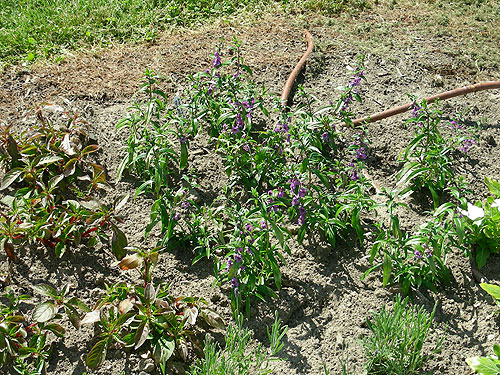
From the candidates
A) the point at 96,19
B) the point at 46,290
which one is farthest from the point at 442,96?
the point at 96,19

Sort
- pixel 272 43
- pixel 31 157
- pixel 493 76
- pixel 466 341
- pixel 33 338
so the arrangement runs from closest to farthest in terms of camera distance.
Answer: pixel 33 338, pixel 466 341, pixel 31 157, pixel 493 76, pixel 272 43

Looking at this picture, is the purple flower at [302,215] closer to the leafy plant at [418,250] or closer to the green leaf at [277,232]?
the green leaf at [277,232]

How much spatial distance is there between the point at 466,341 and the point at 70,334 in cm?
222

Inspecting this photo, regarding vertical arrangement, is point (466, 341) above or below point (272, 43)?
below

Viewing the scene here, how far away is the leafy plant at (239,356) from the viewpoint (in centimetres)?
300

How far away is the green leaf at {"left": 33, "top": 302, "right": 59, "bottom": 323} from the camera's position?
10.5 ft

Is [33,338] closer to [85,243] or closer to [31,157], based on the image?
[85,243]

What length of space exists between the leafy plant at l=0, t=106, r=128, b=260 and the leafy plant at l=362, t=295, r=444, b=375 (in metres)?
1.54

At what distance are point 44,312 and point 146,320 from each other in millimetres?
542

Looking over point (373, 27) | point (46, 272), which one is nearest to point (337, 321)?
point (46, 272)

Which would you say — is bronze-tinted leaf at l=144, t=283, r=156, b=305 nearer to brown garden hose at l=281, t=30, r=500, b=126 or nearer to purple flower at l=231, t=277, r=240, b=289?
purple flower at l=231, t=277, r=240, b=289

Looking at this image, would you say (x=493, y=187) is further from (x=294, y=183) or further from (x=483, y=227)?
(x=294, y=183)

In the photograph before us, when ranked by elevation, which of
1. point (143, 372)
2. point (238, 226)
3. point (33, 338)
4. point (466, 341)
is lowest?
point (466, 341)

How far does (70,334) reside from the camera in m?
3.43
